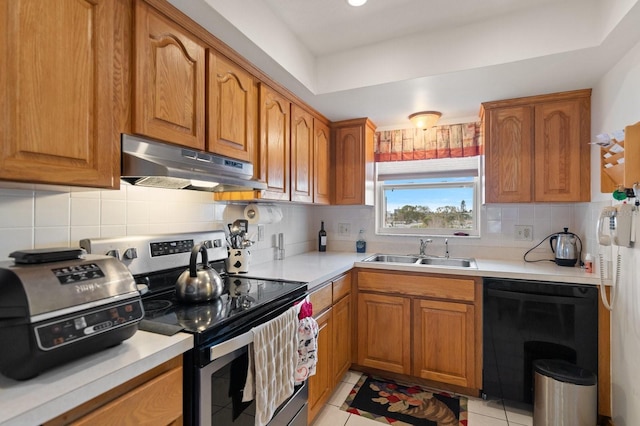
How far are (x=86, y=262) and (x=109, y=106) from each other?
21.8 inches

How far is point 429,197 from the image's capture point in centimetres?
294

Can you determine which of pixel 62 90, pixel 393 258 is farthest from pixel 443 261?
pixel 62 90

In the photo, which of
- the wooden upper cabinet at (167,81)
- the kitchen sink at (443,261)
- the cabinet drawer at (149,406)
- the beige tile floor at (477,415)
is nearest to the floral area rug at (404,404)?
the beige tile floor at (477,415)

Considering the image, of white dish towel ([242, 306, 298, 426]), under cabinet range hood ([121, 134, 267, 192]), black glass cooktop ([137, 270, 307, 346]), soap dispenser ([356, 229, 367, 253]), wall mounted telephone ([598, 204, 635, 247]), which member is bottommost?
white dish towel ([242, 306, 298, 426])

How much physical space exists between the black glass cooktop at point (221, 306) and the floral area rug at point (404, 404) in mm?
1003

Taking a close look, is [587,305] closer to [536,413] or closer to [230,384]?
[536,413]

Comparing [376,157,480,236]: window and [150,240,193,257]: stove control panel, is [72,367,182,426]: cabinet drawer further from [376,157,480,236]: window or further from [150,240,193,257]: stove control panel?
[376,157,480,236]: window

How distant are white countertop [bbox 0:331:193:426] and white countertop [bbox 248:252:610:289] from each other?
919 mm

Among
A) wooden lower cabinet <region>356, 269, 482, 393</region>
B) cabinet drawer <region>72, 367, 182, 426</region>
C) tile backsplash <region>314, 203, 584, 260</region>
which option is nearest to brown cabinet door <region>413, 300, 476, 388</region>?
wooden lower cabinet <region>356, 269, 482, 393</region>

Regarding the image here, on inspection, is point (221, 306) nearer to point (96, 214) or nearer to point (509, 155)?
point (96, 214)

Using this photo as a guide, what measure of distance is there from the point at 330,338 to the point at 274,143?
1311mm

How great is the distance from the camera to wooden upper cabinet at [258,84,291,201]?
191 cm

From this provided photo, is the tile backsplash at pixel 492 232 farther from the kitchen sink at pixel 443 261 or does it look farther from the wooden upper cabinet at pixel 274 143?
the wooden upper cabinet at pixel 274 143

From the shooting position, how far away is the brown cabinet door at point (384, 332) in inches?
89.7
